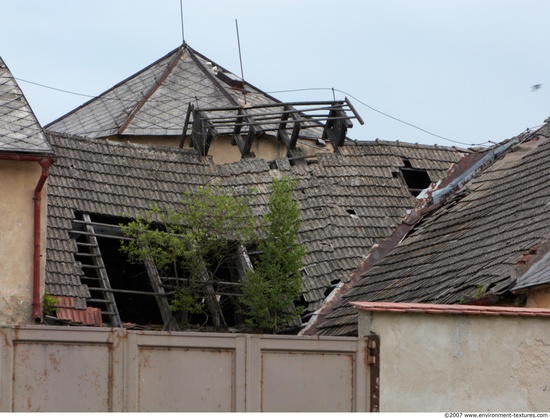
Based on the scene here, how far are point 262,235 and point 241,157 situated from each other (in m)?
3.49

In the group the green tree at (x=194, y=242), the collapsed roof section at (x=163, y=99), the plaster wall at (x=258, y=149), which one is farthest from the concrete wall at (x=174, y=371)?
the collapsed roof section at (x=163, y=99)

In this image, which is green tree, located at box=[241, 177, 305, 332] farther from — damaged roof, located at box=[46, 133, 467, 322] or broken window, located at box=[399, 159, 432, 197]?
broken window, located at box=[399, 159, 432, 197]

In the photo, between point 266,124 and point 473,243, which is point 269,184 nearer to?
point 266,124

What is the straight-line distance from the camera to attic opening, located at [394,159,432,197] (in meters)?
24.2

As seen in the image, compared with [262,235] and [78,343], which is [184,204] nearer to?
[262,235]

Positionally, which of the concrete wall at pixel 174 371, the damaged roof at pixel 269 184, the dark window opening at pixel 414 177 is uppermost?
the dark window opening at pixel 414 177

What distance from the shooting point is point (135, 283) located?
2156 cm

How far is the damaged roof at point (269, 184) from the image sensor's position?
20594 mm

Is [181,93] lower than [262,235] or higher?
higher

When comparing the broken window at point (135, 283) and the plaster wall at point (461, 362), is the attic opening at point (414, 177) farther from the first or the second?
the plaster wall at point (461, 362)

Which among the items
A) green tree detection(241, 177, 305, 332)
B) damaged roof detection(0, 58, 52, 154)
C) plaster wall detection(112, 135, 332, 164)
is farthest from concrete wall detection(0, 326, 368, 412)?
plaster wall detection(112, 135, 332, 164)

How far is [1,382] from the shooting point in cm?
1095

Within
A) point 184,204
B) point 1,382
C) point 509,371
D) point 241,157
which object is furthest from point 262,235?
point 1,382

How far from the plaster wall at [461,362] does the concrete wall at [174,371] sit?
312 mm
